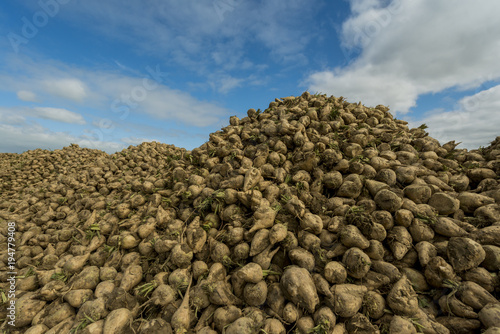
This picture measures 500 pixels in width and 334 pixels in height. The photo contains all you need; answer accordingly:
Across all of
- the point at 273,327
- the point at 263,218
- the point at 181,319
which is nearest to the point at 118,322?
the point at 181,319

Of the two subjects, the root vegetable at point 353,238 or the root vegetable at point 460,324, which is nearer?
the root vegetable at point 460,324

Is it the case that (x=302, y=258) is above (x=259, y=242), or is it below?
below

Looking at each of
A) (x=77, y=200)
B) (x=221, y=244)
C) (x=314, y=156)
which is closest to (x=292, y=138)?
(x=314, y=156)

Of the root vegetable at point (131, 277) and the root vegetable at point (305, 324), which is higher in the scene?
the root vegetable at point (131, 277)

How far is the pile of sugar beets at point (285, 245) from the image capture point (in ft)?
8.28

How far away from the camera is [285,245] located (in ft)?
9.96

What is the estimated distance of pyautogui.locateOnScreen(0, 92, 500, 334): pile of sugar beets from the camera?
8.28 feet

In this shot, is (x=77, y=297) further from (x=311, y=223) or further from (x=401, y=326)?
(x=401, y=326)

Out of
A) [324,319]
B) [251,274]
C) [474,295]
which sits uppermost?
[251,274]

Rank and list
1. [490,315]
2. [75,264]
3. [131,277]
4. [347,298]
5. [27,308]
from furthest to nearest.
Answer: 1. [75,264]
2. [131,277]
3. [27,308]
4. [347,298]
5. [490,315]

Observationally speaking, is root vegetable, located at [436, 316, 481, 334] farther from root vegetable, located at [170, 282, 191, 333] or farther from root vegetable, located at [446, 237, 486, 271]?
root vegetable, located at [170, 282, 191, 333]

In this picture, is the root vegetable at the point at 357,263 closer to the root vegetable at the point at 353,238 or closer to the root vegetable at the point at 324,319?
the root vegetable at the point at 353,238

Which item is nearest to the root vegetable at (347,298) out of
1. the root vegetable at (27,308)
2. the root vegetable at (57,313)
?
the root vegetable at (57,313)

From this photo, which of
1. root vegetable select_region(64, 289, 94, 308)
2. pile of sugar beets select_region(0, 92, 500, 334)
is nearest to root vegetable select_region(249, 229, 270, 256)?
pile of sugar beets select_region(0, 92, 500, 334)
